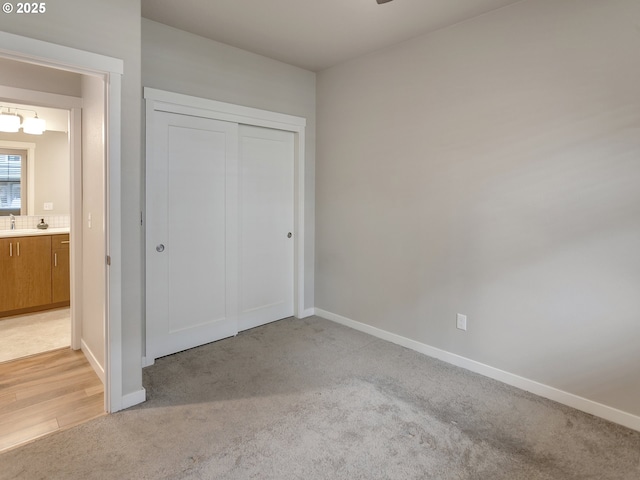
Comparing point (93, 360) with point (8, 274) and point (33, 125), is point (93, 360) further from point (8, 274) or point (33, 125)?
point (33, 125)

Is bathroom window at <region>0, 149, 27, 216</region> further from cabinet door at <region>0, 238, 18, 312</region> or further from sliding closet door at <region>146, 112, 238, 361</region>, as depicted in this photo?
sliding closet door at <region>146, 112, 238, 361</region>

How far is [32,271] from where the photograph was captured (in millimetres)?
4199

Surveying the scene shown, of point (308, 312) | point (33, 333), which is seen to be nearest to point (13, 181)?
point (33, 333)

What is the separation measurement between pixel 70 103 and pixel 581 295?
3.99 meters

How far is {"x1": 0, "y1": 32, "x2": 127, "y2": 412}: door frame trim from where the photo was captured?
210 cm

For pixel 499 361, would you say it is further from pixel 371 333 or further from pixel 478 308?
pixel 371 333

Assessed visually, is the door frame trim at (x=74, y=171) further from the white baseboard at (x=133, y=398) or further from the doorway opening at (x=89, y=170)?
the white baseboard at (x=133, y=398)

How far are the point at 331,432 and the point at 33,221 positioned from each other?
188 inches

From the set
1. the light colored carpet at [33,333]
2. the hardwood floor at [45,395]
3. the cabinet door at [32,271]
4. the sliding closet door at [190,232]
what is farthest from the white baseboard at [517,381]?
the cabinet door at [32,271]

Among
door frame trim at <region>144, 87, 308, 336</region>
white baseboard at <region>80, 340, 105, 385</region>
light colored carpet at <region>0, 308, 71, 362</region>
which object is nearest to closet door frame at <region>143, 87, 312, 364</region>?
door frame trim at <region>144, 87, 308, 336</region>

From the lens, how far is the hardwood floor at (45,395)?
2166 mm

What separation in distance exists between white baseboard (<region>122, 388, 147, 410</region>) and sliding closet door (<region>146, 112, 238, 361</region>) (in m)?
0.63

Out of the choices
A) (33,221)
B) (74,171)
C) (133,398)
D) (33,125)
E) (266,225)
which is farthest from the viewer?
(33,221)

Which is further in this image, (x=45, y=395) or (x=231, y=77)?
(x=231, y=77)
